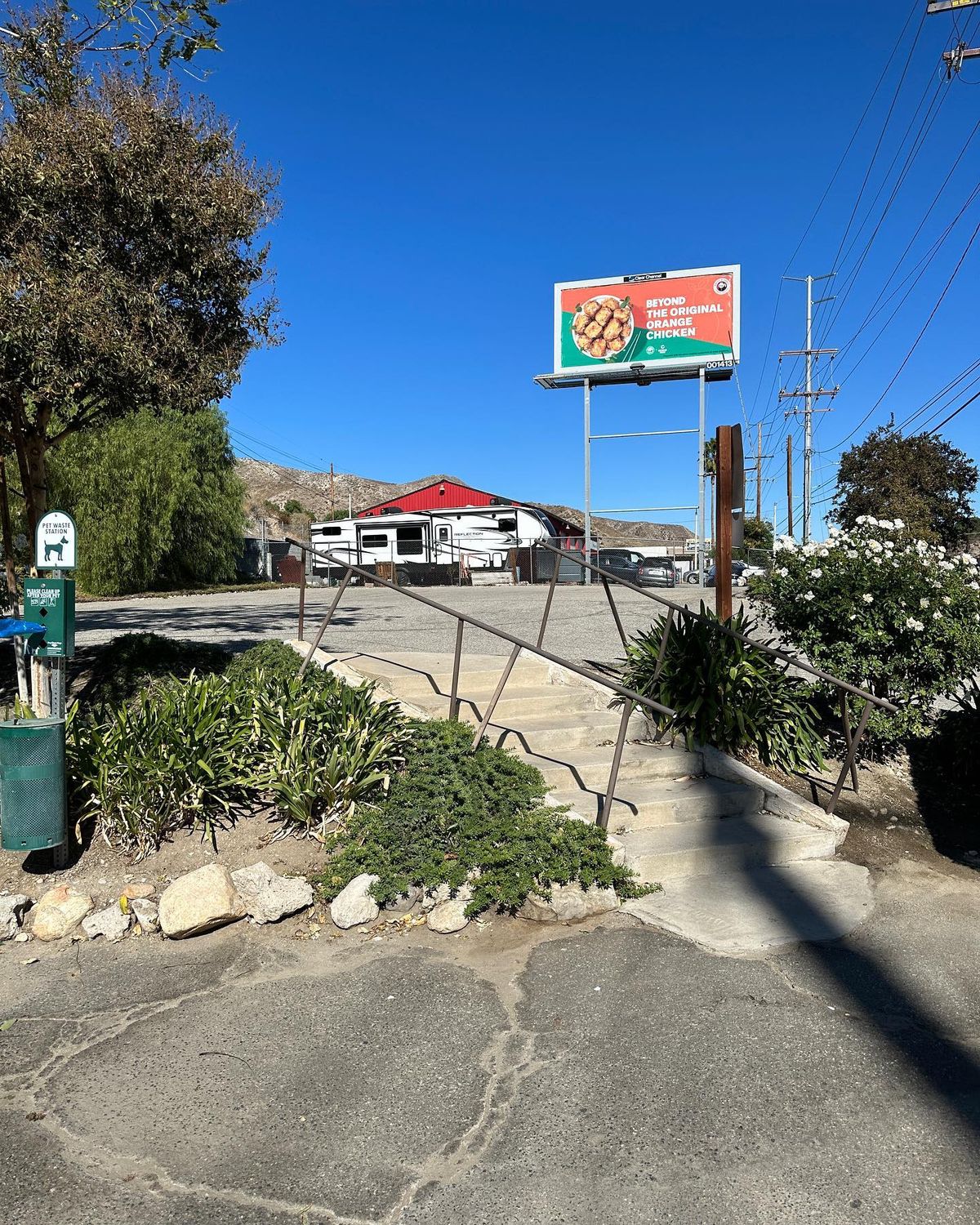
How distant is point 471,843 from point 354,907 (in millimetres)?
713

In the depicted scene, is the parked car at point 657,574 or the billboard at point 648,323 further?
the billboard at point 648,323

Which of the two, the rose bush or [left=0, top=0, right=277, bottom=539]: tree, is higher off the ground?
[left=0, top=0, right=277, bottom=539]: tree

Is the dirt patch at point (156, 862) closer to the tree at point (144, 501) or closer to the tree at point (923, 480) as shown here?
the tree at point (144, 501)

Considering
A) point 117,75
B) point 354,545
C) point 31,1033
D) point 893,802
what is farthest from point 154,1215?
A: point 354,545

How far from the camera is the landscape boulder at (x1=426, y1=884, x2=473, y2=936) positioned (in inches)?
171

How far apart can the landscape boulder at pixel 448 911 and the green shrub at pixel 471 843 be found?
0.04m

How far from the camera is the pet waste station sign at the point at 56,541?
15.5ft

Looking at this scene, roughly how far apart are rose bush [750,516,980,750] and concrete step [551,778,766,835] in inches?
63.0

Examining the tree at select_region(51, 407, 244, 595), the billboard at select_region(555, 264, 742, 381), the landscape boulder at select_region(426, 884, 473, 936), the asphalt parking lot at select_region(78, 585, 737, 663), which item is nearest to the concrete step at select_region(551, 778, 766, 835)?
the landscape boulder at select_region(426, 884, 473, 936)

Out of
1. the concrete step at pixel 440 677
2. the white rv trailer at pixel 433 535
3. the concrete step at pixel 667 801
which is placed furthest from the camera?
the white rv trailer at pixel 433 535

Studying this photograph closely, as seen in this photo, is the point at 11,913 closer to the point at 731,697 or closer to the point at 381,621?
the point at 731,697

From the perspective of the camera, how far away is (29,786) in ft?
14.5

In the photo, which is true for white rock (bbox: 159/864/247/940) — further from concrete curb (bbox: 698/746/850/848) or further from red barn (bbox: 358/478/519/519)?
red barn (bbox: 358/478/519/519)

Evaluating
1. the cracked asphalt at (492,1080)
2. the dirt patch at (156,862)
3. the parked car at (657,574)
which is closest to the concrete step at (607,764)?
the cracked asphalt at (492,1080)
